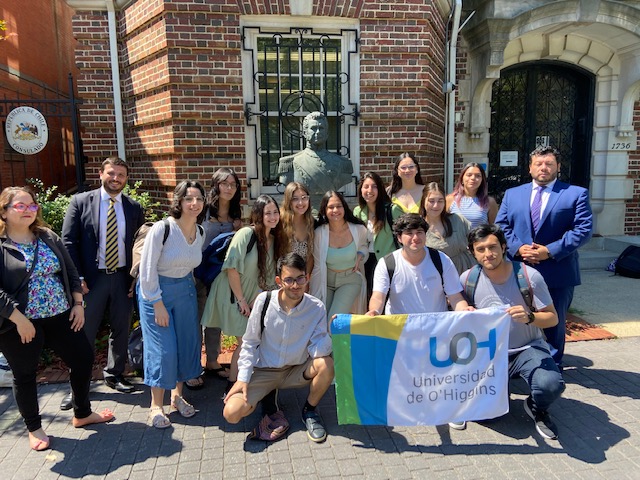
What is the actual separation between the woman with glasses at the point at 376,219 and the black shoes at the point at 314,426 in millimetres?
1277

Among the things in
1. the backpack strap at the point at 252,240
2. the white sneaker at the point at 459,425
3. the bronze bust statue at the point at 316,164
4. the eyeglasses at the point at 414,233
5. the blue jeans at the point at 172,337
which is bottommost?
the white sneaker at the point at 459,425

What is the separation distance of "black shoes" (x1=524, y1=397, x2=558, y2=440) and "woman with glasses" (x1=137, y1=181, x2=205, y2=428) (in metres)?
2.41

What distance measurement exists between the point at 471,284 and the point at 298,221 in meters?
1.37

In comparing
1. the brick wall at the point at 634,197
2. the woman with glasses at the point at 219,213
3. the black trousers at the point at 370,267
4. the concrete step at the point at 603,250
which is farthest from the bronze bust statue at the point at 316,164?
the brick wall at the point at 634,197

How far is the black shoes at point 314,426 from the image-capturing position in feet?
10.6

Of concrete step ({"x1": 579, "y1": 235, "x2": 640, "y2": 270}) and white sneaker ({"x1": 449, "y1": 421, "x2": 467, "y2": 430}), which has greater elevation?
concrete step ({"x1": 579, "y1": 235, "x2": 640, "y2": 270})

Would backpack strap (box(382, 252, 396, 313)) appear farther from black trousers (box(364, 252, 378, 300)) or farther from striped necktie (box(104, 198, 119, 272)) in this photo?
striped necktie (box(104, 198, 119, 272))

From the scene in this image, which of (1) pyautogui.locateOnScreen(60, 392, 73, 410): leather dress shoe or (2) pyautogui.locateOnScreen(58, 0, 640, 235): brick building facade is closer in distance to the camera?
(1) pyautogui.locateOnScreen(60, 392, 73, 410): leather dress shoe

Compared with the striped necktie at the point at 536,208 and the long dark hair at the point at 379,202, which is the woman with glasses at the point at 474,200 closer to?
the striped necktie at the point at 536,208

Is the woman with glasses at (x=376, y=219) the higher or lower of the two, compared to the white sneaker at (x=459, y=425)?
higher

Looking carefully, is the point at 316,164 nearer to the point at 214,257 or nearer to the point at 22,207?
the point at 214,257

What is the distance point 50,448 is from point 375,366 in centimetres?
219

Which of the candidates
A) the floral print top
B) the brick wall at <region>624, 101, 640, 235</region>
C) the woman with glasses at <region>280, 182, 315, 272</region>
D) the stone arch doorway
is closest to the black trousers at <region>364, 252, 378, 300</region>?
the woman with glasses at <region>280, 182, 315, 272</region>

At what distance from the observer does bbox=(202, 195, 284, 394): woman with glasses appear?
360 centimetres
